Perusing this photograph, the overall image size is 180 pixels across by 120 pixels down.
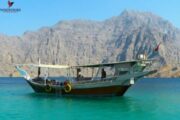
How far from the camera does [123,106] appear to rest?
160ft

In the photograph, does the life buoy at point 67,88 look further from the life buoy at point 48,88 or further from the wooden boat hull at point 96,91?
the life buoy at point 48,88

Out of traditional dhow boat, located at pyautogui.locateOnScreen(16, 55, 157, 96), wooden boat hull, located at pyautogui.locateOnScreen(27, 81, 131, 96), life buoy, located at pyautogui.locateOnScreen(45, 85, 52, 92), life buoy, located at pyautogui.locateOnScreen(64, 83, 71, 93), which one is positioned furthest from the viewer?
life buoy, located at pyautogui.locateOnScreen(45, 85, 52, 92)

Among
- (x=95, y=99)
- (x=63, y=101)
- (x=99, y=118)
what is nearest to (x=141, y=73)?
(x=95, y=99)

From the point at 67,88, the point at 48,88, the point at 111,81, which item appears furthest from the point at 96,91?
the point at 48,88

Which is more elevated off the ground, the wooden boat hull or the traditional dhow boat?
the traditional dhow boat

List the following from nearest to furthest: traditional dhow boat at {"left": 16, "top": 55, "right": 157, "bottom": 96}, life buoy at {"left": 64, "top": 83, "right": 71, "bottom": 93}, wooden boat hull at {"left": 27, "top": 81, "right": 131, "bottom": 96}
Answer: traditional dhow boat at {"left": 16, "top": 55, "right": 157, "bottom": 96} < wooden boat hull at {"left": 27, "top": 81, "right": 131, "bottom": 96} < life buoy at {"left": 64, "top": 83, "right": 71, "bottom": 93}

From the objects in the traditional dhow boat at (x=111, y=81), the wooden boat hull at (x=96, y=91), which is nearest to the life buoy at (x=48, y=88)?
the wooden boat hull at (x=96, y=91)

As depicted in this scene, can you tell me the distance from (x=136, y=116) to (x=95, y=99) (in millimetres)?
16777

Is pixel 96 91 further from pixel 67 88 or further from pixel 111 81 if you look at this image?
pixel 67 88

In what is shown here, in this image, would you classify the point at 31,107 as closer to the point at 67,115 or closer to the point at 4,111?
the point at 4,111

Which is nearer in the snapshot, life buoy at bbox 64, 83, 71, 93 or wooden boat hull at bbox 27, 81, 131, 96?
wooden boat hull at bbox 27, 81, 131, 96

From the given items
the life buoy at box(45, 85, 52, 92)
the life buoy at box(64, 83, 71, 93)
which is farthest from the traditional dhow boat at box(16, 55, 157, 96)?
the life buoy at box(45, 85, 52, 92)

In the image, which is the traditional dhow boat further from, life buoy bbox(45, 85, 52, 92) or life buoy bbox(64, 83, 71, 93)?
life buoy bbox(45, 85, 52, 92)

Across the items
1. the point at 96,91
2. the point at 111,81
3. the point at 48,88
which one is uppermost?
the point at 111,81
